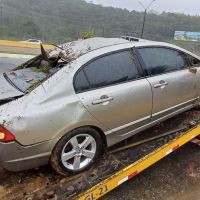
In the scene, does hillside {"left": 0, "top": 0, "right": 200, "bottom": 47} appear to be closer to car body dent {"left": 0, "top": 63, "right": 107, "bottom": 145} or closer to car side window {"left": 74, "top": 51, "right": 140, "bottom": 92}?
car side window {"left": 74, "top": 51, "right": 140, "bottom": 92}

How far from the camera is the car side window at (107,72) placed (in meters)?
3.55

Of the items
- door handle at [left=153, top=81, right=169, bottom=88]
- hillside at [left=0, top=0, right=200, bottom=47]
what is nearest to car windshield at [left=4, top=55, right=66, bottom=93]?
door handle at [left=153, top=81, right=169, bottom=88]

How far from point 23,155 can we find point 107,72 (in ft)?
4.44

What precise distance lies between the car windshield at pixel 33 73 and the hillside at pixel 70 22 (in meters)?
31.8

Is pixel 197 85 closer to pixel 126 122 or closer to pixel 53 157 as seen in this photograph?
pixel 126 122

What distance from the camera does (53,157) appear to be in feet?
11.0

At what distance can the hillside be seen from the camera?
46.1m

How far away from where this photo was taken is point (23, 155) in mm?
3166

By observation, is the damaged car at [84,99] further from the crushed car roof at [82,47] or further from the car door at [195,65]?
the car door at [195,65]

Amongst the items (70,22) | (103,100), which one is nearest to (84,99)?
(103,100)

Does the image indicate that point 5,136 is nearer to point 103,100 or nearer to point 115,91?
point 103,100

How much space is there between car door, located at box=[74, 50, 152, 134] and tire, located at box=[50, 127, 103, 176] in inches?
8.8

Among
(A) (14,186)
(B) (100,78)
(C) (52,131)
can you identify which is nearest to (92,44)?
(B) (100,78)

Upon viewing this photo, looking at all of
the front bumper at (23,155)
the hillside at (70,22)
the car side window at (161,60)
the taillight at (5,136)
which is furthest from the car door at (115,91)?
the hillside at (70,22)
